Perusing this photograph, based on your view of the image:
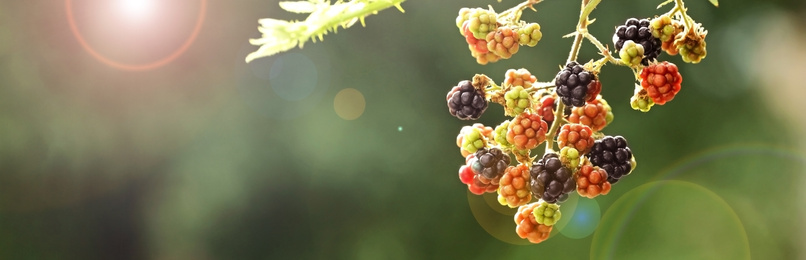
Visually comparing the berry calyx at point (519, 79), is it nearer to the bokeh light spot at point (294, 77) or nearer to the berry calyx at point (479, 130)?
the berry calyx at point (479, 130)

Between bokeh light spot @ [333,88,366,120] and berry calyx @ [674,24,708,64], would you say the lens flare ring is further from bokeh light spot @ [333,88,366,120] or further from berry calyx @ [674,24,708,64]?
berry calyx @ [674,24,708,64]

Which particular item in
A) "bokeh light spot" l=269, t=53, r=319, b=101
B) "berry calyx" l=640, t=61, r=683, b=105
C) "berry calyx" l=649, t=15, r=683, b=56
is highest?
"bokeh light spot" l=269, t=53, r=319, b=101

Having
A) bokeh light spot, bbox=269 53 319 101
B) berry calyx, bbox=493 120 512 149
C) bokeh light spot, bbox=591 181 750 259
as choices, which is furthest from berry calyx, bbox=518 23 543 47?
bokeh light spot, bbox=269 53 319 101

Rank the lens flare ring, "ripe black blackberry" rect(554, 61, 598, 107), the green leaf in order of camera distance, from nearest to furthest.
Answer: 1. the green leaf
2. "ripe black blackberry" rect(554, 61, 598, 107)
3. the lens flare ring

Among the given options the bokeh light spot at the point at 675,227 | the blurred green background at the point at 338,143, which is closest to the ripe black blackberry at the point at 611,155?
the blurred green background at the point at 338,143

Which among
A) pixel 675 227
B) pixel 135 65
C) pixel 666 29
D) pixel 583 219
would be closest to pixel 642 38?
pixel 666 29

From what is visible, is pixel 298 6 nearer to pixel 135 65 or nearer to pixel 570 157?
pixel 570 157
